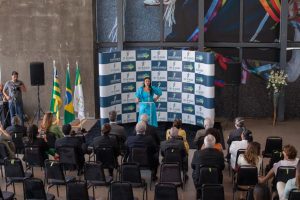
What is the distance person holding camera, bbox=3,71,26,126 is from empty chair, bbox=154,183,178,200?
7204mm

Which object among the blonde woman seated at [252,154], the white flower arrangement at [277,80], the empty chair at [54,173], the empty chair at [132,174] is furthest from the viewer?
the white flower arrangement at [277,80]

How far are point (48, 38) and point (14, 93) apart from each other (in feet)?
7.03

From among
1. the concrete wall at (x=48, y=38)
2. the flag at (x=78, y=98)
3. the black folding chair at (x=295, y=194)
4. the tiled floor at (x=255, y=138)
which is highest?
the concrete wall at (x=48, y=38)

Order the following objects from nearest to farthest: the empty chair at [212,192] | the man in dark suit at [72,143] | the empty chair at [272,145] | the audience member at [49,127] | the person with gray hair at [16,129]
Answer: the empty chair at [212,192] → the man in dark suit at [72,143] → the empty chair at [272,145] → the audience member at [49,127] → the person with gray hair at [16,129]

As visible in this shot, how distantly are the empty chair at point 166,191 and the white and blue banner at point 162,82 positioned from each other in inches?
235

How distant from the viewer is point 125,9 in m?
15.4

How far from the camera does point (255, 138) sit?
43.9 ft

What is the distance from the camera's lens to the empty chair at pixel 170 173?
8758mm

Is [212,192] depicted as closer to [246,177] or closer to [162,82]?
[246,177]

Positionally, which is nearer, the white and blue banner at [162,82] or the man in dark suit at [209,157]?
the man in dark suit at [209,157]

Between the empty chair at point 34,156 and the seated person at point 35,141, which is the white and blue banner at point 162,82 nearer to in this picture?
the seated person at point 35,141

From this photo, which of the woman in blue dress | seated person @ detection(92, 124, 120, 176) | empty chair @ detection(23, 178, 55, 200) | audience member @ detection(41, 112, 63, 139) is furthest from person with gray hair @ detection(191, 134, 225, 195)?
the woman in blue dress

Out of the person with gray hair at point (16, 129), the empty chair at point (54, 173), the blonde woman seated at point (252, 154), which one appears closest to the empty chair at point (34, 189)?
the empty chair at point (54, 173)

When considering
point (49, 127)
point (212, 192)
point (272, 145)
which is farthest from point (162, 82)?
point (212, 192)
